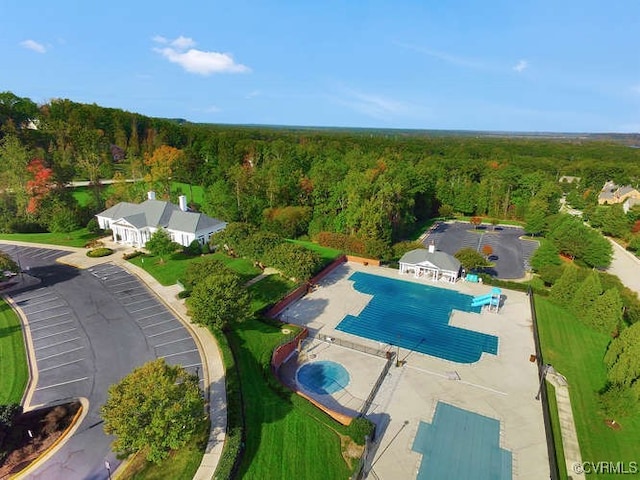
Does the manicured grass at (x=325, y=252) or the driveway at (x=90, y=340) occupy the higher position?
the driveway at (x=90, y=340)

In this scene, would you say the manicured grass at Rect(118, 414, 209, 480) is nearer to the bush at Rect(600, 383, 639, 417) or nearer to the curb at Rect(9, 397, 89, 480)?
the curb at Rect(9, 397, 89, 480)

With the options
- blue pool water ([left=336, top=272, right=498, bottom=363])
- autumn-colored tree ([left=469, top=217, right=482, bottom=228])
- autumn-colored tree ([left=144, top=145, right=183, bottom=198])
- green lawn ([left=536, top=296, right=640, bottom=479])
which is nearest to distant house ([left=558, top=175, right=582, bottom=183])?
autumn-colored tree ([left=469, top=217, right=482, bottom=228])

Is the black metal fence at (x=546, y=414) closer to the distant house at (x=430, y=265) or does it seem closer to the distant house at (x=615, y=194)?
the distant house at (x=430, y=265)

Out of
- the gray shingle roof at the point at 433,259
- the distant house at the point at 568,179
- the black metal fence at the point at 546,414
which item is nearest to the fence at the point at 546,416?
the black metal fence at the point at 546,414

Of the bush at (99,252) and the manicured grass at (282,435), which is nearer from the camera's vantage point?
the manicured grass at (282,435)

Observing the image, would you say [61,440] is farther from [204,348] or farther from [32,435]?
[204,348]

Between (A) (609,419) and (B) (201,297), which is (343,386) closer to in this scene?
(B) (201,297)
